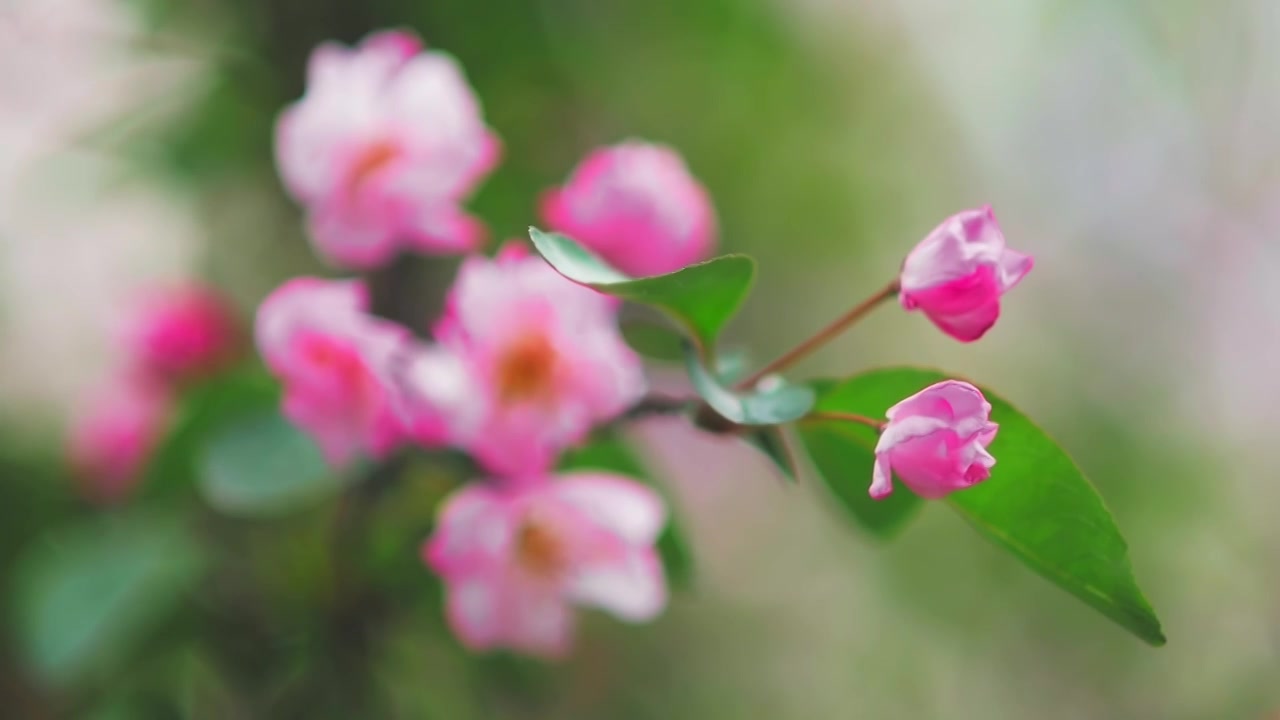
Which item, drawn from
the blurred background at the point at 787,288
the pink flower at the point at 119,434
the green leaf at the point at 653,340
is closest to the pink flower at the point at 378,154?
the green leaf at the point at 653,340

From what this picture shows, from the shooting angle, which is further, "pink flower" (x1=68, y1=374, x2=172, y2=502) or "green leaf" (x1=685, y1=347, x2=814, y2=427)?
"pink flower" (x1=68, y1=374, x2=172, y2=502)

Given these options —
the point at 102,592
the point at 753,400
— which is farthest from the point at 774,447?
the point at 102,592

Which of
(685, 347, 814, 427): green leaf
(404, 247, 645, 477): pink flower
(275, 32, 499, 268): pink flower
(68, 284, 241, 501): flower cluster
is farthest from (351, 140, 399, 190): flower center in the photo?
(68, 284, 241, 501): flower cluster

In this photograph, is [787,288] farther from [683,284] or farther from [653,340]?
[683,284]

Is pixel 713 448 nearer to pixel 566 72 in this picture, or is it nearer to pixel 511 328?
pixel 566 72

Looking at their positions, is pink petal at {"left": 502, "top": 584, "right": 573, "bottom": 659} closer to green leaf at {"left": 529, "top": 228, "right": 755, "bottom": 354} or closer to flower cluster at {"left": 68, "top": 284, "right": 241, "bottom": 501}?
green leaf at {"left": 529, "top": 228, "right": 755, "bottom": 354}

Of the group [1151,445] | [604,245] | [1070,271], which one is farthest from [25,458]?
[1070,271]

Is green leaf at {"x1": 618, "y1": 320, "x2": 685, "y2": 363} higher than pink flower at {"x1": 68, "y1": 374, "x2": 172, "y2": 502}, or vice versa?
green leaf at {"x1": 618, "y1": 320, "x2": 685, "y2": 363}
